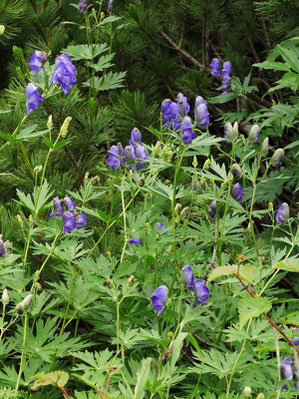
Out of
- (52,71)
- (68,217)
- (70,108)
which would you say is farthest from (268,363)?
(70,108)

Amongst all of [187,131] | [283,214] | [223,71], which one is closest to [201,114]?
[187,131]

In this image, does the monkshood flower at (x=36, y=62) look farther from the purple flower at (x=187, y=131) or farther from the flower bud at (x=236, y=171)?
the flower bud at (x=236, y=171)

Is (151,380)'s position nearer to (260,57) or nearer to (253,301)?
(253,301)

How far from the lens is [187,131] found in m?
1.81

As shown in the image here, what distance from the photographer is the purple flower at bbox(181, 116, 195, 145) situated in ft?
5.91

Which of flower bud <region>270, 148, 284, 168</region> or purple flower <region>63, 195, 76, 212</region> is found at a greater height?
flower bud <region>270, 148, 284, 168</region>

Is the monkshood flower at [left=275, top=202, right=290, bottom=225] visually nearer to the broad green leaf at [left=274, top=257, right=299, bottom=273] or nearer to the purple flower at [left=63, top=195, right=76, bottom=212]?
the broad green leaf at [left=274, top=257, right=299, bottom=273]

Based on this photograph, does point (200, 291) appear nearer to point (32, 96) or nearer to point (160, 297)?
point (160, 297)

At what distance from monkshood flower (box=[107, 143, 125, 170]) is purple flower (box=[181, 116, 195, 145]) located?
0.34 meters

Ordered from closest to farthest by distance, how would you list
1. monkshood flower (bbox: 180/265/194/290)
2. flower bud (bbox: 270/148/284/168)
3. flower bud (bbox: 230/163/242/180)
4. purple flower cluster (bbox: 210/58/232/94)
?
monkshood flower (bbox: 180/265/194/290)
flower bud (bbox: 230/163/242/180)
flower bud (bbox: 270/148/284/168)
purple flower cluster (bbox: 210/58/232/94)

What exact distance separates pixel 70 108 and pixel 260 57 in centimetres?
126

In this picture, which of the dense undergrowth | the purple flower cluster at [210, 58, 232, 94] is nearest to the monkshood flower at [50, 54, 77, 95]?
the dense undergrowth

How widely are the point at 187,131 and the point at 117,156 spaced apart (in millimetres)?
458

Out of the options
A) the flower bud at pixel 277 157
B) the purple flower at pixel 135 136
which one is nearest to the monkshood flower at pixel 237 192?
the flower bud at pixel 277 157
